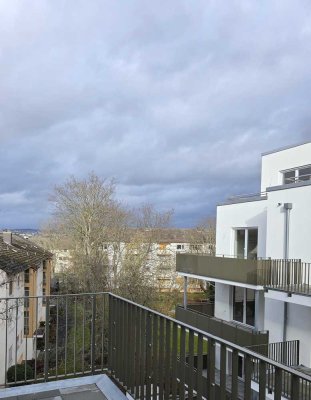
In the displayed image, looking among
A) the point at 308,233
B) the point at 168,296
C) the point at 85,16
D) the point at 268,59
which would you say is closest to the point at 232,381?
the point at 85,16

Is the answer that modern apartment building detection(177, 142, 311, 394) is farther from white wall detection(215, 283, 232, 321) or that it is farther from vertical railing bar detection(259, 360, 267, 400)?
vertical railing bar detection(259, 360, 267, 400)

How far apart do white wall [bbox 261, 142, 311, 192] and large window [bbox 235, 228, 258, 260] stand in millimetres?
2366

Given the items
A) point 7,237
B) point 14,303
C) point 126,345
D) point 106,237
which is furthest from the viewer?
point 106,237

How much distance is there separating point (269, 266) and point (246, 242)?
13.1 ft

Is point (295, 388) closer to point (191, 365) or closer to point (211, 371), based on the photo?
point (211, 371)

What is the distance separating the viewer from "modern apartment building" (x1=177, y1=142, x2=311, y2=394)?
12.2 meters

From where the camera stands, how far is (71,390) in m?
4.26

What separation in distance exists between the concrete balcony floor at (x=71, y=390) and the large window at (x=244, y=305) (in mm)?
12758

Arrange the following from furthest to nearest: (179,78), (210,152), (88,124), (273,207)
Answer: (210,152) < (88,124) < (179,78) < (273,207)

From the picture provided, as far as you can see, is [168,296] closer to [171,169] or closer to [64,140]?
[64,140]

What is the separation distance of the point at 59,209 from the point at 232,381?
3222 cm

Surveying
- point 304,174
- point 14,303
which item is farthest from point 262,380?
point 304,174

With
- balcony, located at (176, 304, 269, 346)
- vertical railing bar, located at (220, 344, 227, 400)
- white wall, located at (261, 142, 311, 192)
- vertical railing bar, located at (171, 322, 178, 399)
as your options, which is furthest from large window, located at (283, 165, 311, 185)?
vertical railing bar, located at (220, 344, 227, 400)

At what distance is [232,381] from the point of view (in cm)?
238
